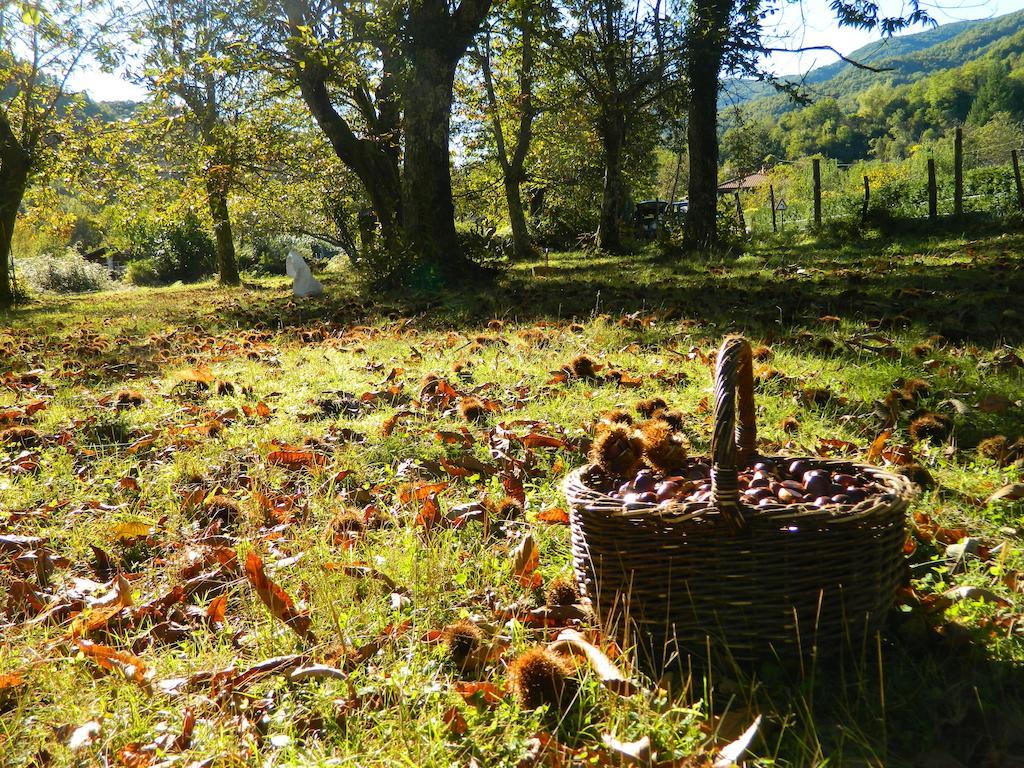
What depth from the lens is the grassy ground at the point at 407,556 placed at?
1444mm

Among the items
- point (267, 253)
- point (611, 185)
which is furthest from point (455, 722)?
point (267, 253)

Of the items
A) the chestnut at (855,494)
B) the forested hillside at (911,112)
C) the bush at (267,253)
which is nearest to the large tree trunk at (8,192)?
the chestnut at (855,494)

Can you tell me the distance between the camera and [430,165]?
10594mm

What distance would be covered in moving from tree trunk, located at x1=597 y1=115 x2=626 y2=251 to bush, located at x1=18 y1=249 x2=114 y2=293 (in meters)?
24.3

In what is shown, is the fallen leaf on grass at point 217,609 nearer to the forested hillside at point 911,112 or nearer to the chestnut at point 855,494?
the chestnut at point 855,494

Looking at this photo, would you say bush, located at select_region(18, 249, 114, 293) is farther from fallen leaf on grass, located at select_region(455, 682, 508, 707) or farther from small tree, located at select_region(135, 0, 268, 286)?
fallen leaf on grass, located at select_region(455, 682, 508, 707)

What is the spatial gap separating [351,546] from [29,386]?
150 inches

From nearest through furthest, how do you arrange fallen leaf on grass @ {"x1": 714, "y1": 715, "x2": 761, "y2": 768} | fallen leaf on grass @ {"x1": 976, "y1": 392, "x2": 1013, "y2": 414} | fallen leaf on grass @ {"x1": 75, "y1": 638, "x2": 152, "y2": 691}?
Answer: fallen leaf on grass @ {"x1": 714, "y1": 715, "x2": 761, "y2": 768}, fallen leaf on grass @ {"x1": 75, "y1": 638, "x2": 152, "y2": 691}, fallen leaf on grass @ {"x1": 976, "y1": 392, "x2": 1013, "y2": 414}

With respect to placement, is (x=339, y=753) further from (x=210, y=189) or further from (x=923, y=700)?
(x=210, y=189)

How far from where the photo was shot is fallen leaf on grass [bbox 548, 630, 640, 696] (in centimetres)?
153

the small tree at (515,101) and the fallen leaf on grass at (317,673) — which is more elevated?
the small tree at (515,101)

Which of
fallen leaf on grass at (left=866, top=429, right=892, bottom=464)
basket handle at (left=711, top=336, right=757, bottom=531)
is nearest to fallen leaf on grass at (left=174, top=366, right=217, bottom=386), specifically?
basket handle at (left=711, top=336, right=757, bottom=531)

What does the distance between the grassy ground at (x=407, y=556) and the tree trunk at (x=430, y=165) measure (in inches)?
227

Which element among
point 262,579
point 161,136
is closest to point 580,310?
point 262,579
